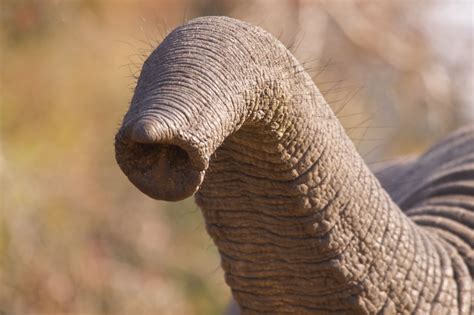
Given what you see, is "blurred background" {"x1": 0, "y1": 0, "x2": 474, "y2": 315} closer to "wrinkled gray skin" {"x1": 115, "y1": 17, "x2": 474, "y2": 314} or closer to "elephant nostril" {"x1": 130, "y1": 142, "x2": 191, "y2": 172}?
"wrinkled gray skin" {"x1": 115, "y1": 17, "x2": 474, "y2": 314}

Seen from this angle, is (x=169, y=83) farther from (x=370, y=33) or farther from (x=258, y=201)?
(x=370, y=33)

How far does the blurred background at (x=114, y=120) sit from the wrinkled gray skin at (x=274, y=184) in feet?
12.6

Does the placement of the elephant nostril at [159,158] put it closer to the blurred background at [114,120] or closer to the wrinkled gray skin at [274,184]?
the wrinkled gray skin at [274,184]

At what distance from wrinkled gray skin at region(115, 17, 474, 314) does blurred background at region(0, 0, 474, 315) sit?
3.84 meters

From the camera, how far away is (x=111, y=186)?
9.52 m

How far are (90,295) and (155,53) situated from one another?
5.24 meters

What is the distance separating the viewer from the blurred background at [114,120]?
24.3 ft

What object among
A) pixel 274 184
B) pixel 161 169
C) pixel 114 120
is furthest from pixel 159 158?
pixel 114 120

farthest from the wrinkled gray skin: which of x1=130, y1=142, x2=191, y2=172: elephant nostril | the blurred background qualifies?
the blurred background

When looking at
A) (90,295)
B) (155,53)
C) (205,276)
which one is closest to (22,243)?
(90,295)

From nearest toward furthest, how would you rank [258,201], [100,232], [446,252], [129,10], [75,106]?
[258,201], [446,252], [100,232], [75,106], [129,10]

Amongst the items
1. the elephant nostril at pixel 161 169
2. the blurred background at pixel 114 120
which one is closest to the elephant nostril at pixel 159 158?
the elephant nostril at pixel 161 169

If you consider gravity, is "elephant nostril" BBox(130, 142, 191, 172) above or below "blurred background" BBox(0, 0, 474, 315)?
below

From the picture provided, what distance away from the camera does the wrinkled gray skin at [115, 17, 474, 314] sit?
2.21 metres
